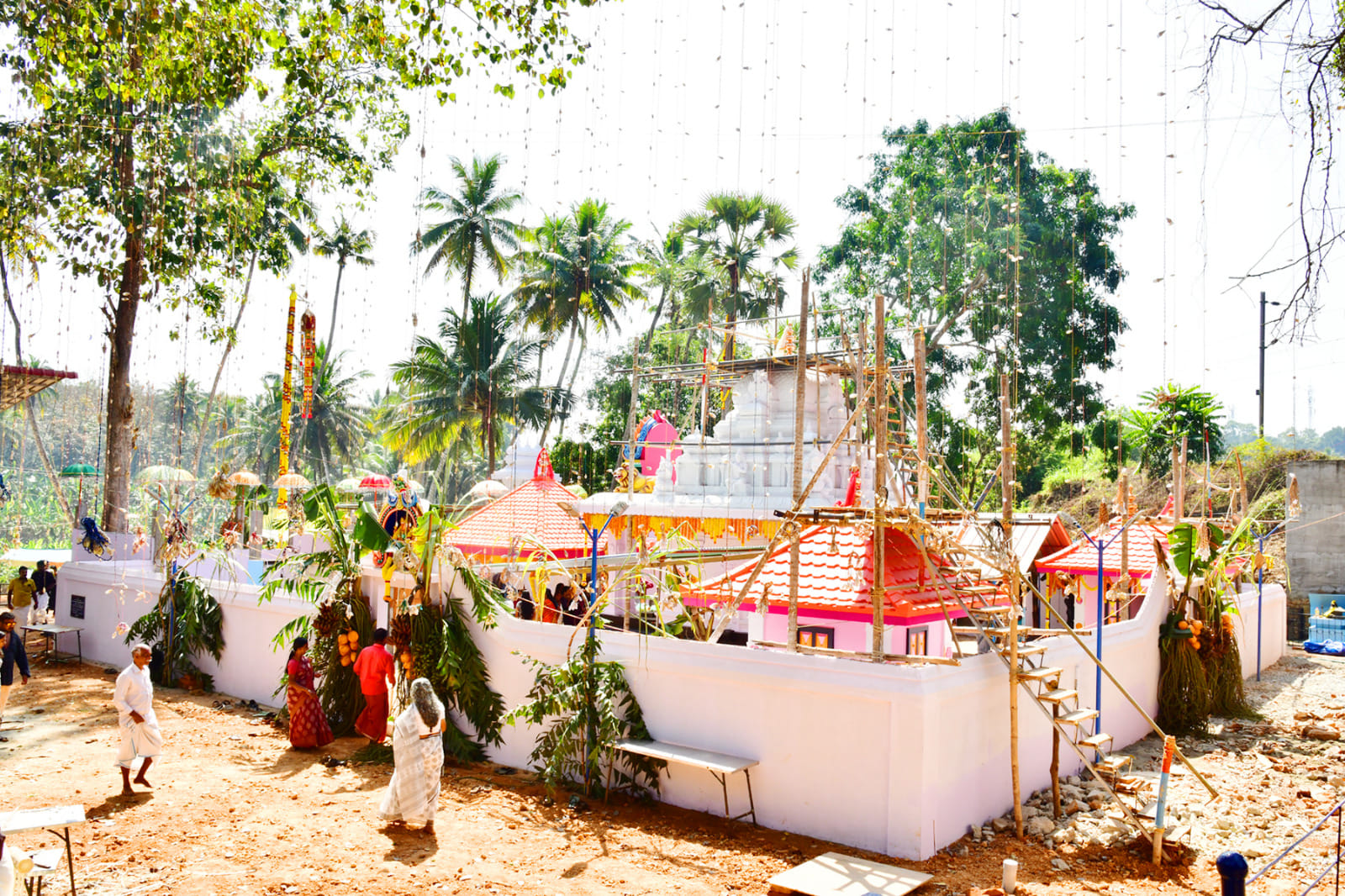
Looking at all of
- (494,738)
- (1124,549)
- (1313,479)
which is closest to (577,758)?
(494,738)

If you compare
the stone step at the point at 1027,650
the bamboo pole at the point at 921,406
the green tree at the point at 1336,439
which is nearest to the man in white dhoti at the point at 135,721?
the bamboo pole at the point at 921,406

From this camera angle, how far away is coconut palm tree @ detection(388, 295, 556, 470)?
1393 inches

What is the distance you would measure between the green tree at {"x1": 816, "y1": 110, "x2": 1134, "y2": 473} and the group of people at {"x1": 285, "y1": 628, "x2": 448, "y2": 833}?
20.1m

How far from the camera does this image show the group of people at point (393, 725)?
7684 millimetres

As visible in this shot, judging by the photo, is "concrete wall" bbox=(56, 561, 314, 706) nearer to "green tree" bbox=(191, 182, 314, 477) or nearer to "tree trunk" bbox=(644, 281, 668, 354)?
"green tree" bbox=(191, 182, 314, 477)

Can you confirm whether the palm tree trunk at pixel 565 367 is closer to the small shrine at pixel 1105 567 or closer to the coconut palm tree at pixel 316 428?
the coconut palm tree at pixel 316 428

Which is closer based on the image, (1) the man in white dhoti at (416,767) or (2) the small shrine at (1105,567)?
(1) the man in white dhoti at (416,767)

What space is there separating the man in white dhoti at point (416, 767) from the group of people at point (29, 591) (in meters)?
11.8

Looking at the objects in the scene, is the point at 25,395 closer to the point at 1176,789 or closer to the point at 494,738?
the point at 494,738

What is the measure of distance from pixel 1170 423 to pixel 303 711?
962 inches

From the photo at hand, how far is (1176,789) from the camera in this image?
9.68 metres

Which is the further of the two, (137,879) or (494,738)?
(494,738)

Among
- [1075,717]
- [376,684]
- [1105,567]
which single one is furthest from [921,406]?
[1105,567]

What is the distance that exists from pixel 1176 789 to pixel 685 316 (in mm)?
28844
